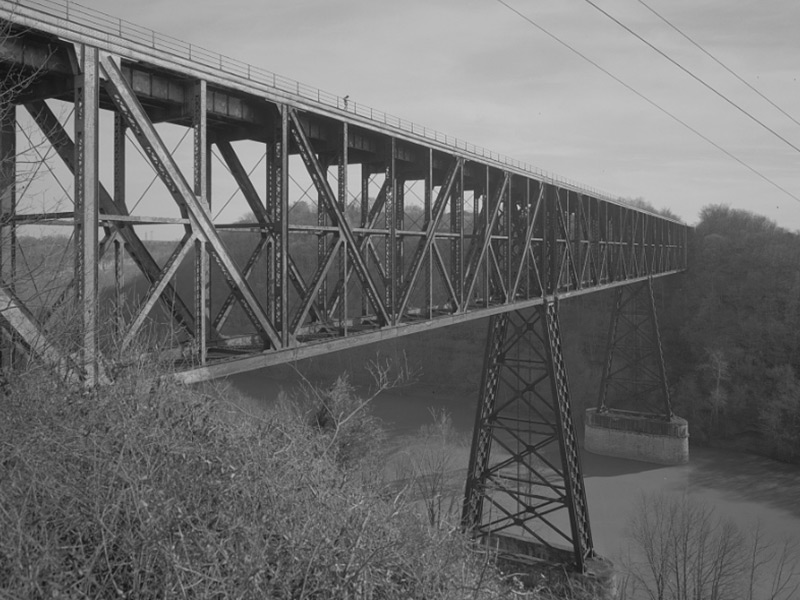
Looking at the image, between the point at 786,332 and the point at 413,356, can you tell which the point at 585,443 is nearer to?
the point at 786,332

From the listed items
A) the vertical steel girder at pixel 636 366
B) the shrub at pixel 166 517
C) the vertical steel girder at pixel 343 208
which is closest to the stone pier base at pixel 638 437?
the vertical steel girder at pixel 636 366

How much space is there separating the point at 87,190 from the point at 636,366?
32.0 metres

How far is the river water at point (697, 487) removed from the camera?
852 inches

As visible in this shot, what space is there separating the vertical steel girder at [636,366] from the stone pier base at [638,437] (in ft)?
2.30

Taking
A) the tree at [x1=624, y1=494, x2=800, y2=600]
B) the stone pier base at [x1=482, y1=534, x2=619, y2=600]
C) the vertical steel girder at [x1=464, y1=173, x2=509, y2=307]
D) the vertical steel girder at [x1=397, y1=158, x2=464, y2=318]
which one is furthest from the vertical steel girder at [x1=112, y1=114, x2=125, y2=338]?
the tree at [x1=624, y1=494, x2=800, y2=600]

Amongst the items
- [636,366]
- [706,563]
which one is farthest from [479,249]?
[636,366]

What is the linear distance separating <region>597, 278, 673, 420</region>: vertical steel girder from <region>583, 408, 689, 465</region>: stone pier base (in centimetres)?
70

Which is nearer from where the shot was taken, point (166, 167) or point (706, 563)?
point (166, 167)

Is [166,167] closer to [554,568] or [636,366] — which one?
[554,568]

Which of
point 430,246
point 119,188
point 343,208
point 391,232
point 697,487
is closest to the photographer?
point 119,188

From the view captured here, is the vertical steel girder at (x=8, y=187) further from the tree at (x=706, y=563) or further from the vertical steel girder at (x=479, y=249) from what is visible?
the tree at (x=706, y=563)

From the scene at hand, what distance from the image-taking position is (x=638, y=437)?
29062 mm

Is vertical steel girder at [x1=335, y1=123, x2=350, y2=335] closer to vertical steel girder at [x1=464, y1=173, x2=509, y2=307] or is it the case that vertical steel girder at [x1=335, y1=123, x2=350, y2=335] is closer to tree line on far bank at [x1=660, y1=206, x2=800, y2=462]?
vertical steel girder at [x1=464, y1=173, x2=509, y2=307]

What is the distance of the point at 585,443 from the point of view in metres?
30.7
